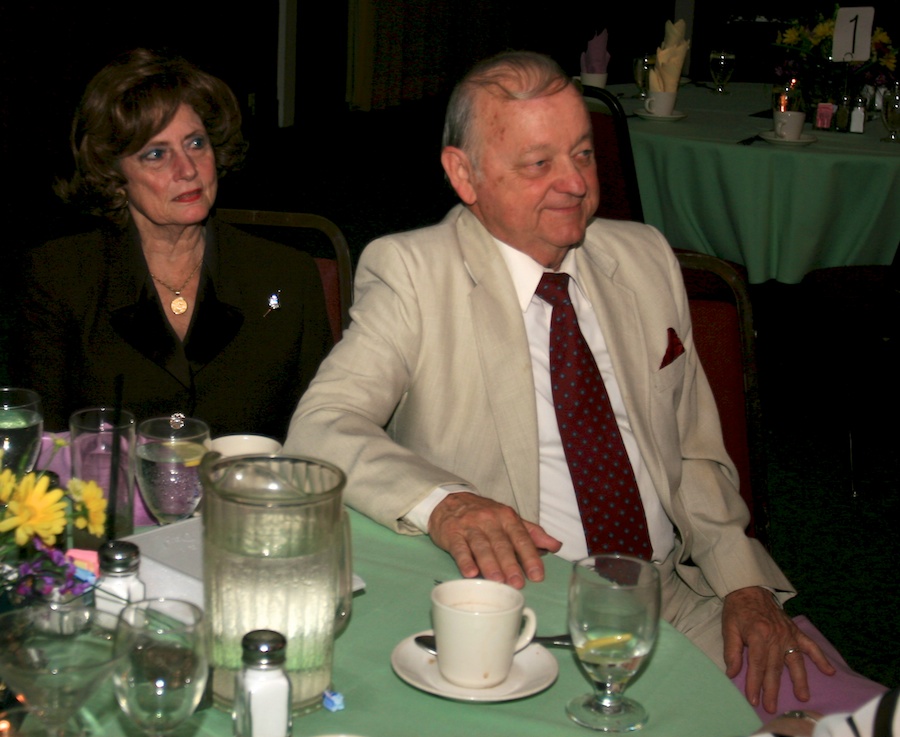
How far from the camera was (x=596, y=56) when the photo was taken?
5.51 m

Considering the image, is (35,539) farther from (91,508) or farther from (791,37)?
(791,37)

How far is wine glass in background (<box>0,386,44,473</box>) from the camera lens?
1.45m

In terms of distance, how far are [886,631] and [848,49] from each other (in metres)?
2.99

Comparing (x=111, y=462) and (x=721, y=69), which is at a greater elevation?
(x=721, y=69)

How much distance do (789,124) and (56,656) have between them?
12.7 feet

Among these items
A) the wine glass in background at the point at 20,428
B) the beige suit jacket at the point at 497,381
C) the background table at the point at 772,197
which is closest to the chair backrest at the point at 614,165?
the background table at the point at 772,197

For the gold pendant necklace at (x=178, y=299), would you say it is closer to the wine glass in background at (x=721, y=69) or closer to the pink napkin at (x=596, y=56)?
the pink napkin at (x=596, y=56)

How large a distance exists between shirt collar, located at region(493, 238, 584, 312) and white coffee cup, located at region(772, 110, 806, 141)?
2.54 meters

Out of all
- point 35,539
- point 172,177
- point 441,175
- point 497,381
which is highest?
point 172,177

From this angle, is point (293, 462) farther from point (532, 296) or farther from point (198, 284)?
point (198, 284)

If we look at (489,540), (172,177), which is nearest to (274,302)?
(172,177)

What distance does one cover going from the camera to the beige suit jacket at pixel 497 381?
188 centimetres

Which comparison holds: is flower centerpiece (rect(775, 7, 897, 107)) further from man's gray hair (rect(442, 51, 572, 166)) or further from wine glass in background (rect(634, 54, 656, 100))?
man's gray hair (rect(442, 51, 572, 166))

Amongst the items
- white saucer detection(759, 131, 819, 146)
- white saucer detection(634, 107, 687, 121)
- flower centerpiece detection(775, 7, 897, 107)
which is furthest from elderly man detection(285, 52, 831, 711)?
flower centerpiece detection(775, 7, 897, 107)
